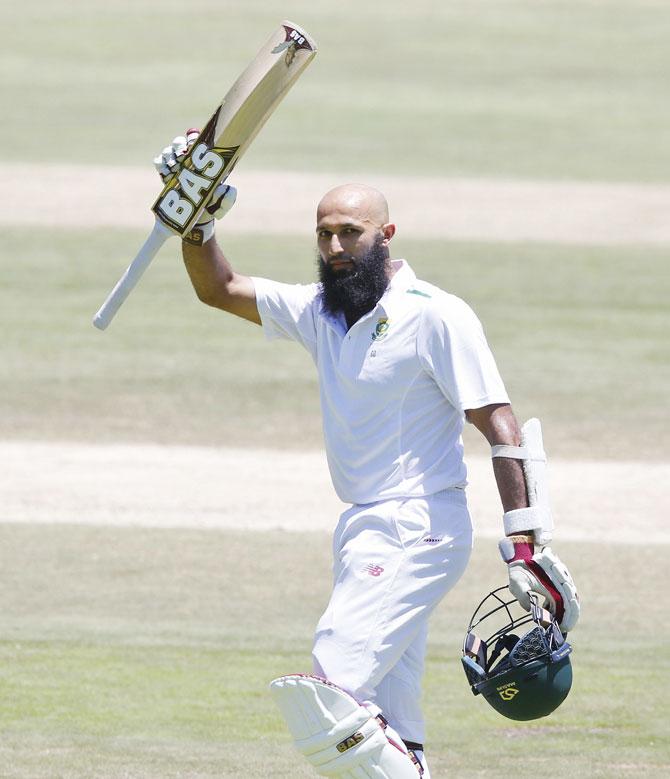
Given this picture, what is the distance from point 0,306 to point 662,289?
242 inches

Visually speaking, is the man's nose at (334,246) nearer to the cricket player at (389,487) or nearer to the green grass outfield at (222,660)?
the cricket player at (389,487)

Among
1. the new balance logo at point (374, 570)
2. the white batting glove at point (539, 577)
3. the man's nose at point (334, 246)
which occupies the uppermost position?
the man's nose at point (334, 246)

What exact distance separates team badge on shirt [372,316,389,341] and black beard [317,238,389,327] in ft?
0.20

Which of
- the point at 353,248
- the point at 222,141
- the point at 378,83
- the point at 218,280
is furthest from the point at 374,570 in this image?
the point at 378,83

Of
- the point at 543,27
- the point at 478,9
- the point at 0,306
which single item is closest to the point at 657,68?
the point at 543,27

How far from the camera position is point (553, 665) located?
5.17 metres

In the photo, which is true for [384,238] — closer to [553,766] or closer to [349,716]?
[349,716]

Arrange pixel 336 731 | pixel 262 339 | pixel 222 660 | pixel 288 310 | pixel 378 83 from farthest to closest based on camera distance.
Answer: pixel 378 83 < pixel 262 339 < pixel 222 660 < pixel 288 310 < pixel 336 731

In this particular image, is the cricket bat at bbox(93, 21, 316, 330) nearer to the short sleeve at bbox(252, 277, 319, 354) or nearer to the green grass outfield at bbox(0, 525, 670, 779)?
the short sleeve at bbox(252, 277, 319, 354)

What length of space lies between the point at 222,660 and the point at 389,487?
8.28ft

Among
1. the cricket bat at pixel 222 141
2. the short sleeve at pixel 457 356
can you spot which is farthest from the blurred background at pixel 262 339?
the cricket bat at pixel 222 141

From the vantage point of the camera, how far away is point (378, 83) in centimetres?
2695

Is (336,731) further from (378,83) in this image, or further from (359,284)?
(378,83)

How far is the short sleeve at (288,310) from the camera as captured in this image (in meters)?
5.86
